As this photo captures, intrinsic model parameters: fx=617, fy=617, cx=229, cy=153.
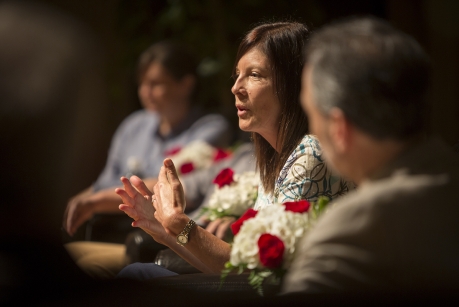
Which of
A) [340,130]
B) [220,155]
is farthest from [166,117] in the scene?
[340,130]

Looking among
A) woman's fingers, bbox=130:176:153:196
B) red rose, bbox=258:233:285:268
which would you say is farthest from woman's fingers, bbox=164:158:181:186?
red rose, bbox=258:233:285:268

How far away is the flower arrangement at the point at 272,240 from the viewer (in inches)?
60.5

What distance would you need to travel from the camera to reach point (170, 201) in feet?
6.24

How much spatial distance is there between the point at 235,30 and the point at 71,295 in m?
4.03

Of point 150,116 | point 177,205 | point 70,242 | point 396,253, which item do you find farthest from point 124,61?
point 396,253

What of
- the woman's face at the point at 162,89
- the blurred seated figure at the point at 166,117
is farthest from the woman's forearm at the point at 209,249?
the woman's face at the point at 162,89

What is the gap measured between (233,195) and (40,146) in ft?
3.60

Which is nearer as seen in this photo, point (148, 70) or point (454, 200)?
point (454, 200)

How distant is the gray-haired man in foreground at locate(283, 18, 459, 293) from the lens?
124 cm

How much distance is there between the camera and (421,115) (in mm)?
1314

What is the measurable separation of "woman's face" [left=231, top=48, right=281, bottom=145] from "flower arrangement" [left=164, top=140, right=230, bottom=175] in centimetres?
163

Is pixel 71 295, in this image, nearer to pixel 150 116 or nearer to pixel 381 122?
pixel 381 122

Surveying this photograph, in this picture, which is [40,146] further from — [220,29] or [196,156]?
[220,29]

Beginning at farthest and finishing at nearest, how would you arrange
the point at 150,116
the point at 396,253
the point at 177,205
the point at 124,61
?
the point at 124,61, the point at 150,116, the point at 177,205, the point at 396,253
